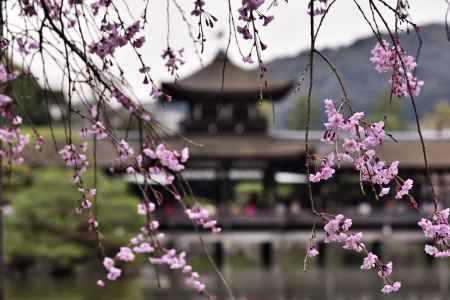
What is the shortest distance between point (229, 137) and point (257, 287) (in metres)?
8.03

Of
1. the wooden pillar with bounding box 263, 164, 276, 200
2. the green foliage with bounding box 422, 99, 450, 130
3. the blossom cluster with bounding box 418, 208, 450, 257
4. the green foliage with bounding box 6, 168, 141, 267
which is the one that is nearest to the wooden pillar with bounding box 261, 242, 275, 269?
the wooden pillar with bounding box 263, 164, 276, 200

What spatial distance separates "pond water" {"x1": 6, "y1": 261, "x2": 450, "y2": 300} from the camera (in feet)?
57.4

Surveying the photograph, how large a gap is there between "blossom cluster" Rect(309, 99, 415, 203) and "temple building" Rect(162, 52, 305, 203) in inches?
886

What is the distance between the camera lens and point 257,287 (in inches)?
787

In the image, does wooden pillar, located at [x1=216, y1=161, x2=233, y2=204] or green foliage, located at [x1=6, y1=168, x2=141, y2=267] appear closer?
green foliage, located at [x1=6, y1=168, x2=141, y2=267]

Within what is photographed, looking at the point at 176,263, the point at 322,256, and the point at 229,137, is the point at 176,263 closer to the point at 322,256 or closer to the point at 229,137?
the point at 322,256

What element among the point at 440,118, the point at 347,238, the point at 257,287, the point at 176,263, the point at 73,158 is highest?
the point at 73,158

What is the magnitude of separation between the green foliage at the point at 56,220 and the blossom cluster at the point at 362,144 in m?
18.7

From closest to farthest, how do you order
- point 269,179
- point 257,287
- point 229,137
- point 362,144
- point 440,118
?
point 362,144 → point 257,287 → point 269,179 → point 229,137 → point 440,118

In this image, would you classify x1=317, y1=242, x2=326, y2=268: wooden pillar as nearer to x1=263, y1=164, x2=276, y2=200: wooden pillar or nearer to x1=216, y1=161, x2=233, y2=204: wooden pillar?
x1=263, y1=164, x2=276, y2=200: wooden pillar

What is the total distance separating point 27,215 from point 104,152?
5.50 metres

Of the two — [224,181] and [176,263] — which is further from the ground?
[176,263]

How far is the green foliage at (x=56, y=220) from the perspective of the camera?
20.8 metres

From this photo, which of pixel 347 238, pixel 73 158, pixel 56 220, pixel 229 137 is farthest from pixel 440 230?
pixel 229 137
